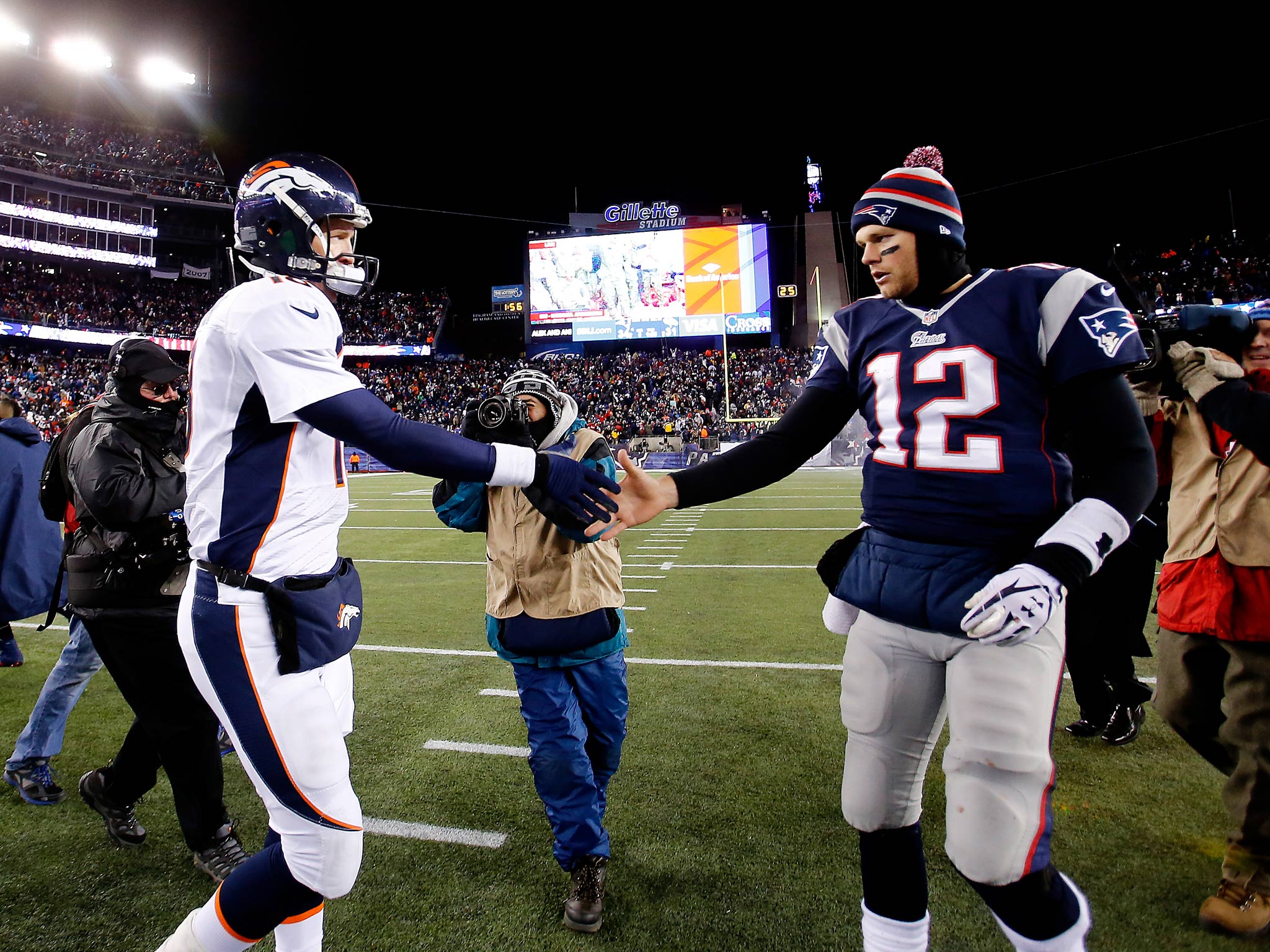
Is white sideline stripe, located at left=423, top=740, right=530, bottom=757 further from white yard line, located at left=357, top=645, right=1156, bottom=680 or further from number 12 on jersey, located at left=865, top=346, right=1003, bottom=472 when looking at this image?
number 12 on jersey, located at left=865, top=346, right=1003, bottom=472

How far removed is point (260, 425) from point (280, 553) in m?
0.32

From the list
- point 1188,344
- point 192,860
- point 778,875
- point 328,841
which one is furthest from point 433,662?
point 1188,344

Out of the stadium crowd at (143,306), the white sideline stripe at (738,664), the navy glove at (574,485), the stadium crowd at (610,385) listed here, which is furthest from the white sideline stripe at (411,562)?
the stadium crowd at (143,306)

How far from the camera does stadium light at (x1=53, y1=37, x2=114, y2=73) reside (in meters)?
39.2

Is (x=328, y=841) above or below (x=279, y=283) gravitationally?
below

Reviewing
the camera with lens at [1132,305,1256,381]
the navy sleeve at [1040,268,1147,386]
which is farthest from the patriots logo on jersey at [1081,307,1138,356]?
the camera with lens at [1132,305,1256,381]

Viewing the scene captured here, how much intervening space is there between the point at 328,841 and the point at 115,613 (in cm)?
164

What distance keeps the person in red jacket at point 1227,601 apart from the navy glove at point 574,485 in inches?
76.8

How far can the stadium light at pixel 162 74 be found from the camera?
41.0 metres

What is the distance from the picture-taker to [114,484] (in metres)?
2.79

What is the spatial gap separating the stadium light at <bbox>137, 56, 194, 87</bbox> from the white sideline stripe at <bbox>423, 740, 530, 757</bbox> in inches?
2022

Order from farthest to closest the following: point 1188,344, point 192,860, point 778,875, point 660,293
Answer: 1. point 660,293
2. point 192,860
3. point 778,875
4. point 1188,344

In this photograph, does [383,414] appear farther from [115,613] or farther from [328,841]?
[115,613]

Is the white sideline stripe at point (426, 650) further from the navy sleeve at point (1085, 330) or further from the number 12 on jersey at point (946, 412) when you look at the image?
the navy sleeve at point (1085, 330)
